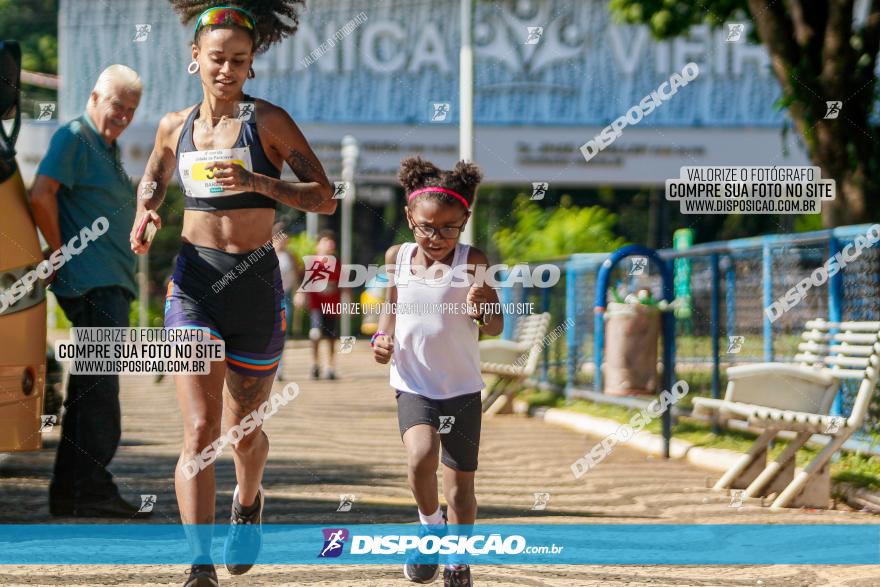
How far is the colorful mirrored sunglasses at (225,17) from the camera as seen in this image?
470 centimetres

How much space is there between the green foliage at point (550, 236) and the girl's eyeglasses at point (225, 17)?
1361 cm

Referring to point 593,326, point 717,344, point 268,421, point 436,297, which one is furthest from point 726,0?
point 436,297

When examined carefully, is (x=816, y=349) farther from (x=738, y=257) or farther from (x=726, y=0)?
(x=726, y=0)

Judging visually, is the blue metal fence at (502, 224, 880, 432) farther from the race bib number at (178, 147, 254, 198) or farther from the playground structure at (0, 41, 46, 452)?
the playground structure at (0, 41, 46, 452)

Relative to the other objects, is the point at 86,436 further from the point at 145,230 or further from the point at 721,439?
the point at 721,439

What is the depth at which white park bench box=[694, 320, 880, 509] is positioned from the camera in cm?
694

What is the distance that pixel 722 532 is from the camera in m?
6.30

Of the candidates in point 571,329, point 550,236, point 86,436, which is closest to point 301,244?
point 550,236

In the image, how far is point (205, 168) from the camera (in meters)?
4.65

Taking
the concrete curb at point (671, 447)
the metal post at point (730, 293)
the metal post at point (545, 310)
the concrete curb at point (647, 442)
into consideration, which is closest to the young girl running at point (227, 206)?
the concrete curb at point (671, 447)

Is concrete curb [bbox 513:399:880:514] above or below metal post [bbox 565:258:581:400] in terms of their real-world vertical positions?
below

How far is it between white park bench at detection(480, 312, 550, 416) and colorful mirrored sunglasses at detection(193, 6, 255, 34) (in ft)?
25.2

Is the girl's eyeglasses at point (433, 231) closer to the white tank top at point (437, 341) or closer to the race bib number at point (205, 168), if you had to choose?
the white tank top at point (437, 341)

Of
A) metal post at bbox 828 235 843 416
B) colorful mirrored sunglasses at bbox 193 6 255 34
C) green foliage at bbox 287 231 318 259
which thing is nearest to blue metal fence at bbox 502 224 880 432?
metal post at bbox 828 235 843 416
